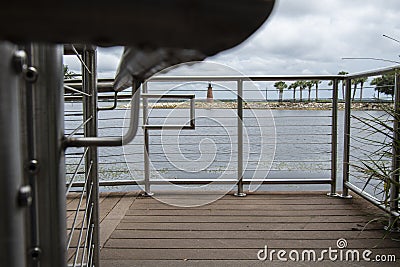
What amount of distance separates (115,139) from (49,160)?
7.9 inches

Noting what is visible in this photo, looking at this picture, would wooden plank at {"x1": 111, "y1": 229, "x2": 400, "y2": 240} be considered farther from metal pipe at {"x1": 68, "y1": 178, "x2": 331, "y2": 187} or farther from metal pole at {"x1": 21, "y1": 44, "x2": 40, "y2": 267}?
metal pole at {"x1": 21, "y1": 44, "x2": 40, "y2": 267}

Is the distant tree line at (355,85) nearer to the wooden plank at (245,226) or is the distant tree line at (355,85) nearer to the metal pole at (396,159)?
the metal pole at (396,159)

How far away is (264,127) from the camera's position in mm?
2883

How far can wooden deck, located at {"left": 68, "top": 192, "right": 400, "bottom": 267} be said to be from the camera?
167cm

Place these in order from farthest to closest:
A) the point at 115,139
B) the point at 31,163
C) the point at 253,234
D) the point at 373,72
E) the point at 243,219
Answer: the point at 373,72, the point at 243,219, the point at 253,234, the point at 115,139, the point at 31,163

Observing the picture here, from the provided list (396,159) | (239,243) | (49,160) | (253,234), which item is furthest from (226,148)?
(49,160)

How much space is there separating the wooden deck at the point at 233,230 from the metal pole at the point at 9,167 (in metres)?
1.38

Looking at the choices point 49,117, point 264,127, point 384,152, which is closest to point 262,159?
point 264,127

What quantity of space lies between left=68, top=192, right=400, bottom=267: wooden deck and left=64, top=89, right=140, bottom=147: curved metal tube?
41.0 inches

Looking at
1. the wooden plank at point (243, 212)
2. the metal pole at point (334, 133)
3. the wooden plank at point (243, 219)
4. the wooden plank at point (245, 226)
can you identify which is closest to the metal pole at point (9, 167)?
the wooden plank at point (245, 226)

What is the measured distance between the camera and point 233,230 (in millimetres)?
1976

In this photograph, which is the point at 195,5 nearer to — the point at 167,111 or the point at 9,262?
the point at 9,262

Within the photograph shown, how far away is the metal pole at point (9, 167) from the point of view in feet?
0.89

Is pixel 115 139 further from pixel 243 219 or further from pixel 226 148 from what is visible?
pixel 226 148
